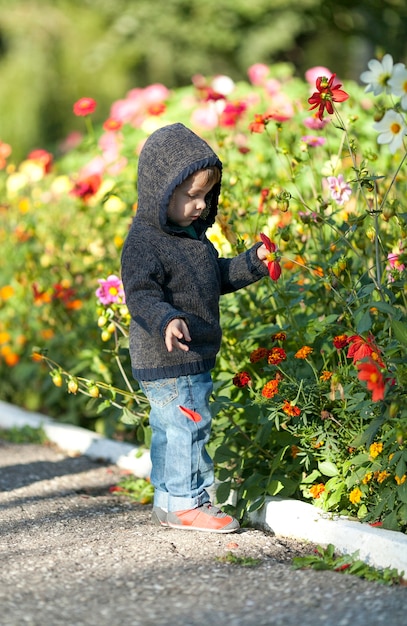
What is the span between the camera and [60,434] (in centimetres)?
510

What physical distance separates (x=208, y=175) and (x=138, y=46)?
10.4 m

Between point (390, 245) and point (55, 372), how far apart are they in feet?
4.59

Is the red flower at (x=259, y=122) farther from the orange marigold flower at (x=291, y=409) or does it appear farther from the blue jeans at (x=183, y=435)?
the orange marigold flower at (x=291, y=409)

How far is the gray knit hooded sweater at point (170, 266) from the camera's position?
3.22 meters

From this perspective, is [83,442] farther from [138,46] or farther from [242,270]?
[138,46]

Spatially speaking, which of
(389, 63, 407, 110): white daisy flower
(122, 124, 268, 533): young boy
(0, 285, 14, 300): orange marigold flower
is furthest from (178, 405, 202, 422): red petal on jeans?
(0, 285, 14, 300): orange marigold flower

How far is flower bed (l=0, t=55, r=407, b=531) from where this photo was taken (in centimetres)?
311

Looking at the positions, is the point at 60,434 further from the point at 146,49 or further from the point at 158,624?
the point at 146,49

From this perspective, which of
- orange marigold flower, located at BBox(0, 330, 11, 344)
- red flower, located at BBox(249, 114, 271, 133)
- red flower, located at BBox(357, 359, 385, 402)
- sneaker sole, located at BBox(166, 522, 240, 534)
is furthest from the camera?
orange marigold flower, located at BBox(0, 330, 11, 344)

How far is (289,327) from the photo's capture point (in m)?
3.73

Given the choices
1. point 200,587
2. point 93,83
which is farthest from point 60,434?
point 93,83

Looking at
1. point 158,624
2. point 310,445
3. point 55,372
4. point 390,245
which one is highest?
point 390,245

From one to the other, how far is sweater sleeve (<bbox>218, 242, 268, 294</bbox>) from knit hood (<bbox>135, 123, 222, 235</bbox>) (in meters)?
0.26

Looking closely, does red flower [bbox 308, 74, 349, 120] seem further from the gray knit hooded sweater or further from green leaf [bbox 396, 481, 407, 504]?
green leaf [bbox 396, 481, 407, 504]
